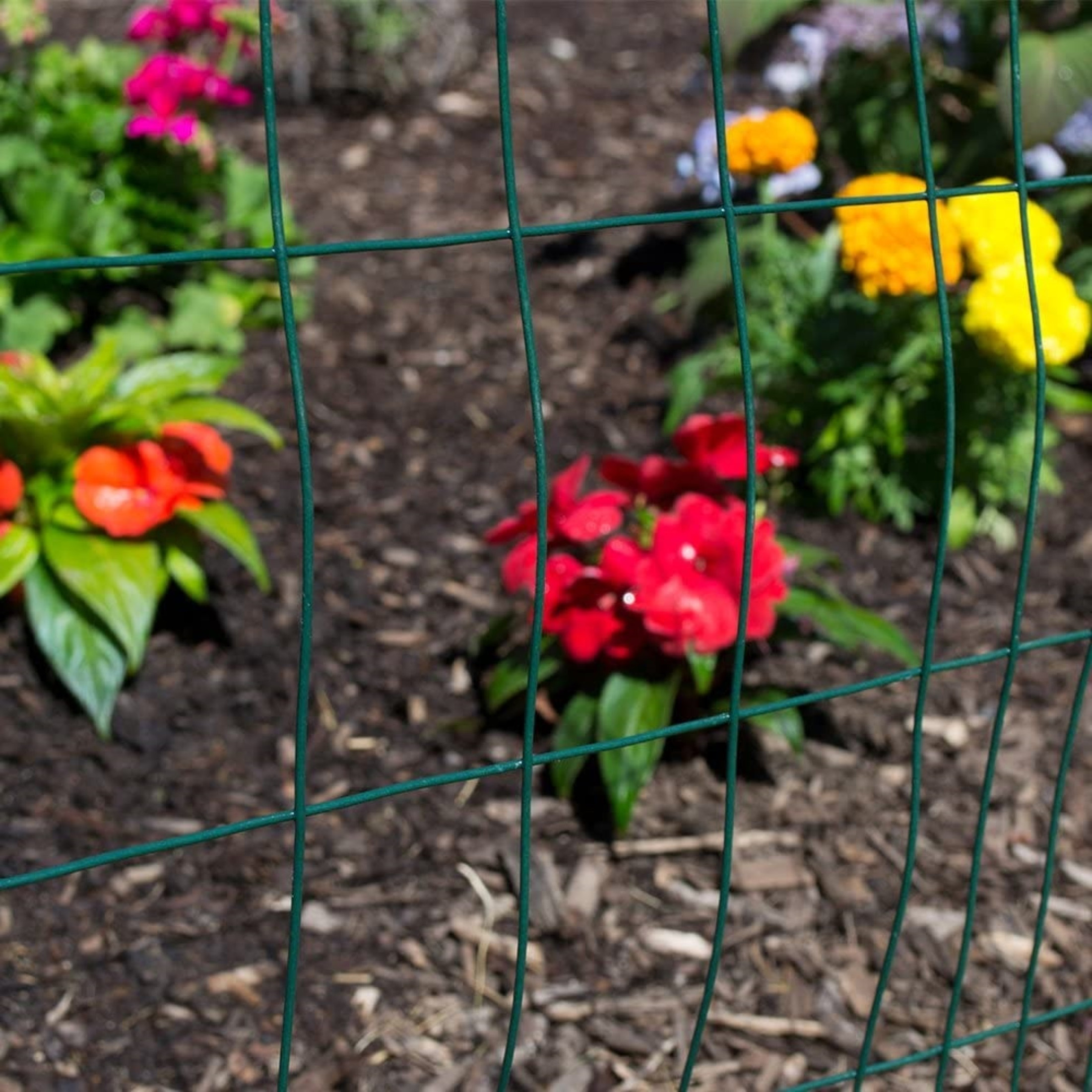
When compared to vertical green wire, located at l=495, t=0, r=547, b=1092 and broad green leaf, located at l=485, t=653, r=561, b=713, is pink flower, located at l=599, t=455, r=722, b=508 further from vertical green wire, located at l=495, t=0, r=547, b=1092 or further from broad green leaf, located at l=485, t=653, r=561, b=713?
vertical green wire, located at l=495, t=0, r=547, b=1092

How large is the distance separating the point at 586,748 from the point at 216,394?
238 centimetres

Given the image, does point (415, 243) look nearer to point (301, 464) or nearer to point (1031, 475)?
point (301, 464)

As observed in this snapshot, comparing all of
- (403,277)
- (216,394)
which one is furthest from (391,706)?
(403,277)

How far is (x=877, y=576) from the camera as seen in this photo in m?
3.26

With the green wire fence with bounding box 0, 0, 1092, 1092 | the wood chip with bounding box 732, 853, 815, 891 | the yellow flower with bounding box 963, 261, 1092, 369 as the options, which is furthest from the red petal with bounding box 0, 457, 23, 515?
the yellow flower with bounding box 963, 261, 1092, 369

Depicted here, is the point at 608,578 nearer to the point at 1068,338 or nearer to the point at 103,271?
the point at 1068,338

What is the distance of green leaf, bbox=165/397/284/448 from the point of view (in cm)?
282

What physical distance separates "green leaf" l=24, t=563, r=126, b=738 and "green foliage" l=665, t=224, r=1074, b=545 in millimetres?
1431

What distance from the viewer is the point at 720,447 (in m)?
2.60

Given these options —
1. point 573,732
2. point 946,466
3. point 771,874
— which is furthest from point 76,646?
point 946,466

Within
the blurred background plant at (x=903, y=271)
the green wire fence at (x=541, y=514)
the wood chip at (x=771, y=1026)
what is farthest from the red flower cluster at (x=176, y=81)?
the wood chip at (x=771, y=1026)

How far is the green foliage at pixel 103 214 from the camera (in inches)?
138

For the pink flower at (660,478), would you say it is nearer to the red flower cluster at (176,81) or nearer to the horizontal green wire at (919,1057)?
the horizontal green wire at (919,1057)

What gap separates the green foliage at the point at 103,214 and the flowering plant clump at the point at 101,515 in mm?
713
